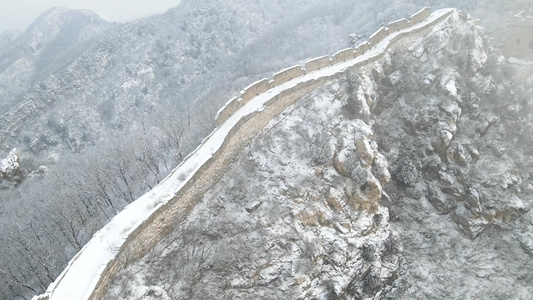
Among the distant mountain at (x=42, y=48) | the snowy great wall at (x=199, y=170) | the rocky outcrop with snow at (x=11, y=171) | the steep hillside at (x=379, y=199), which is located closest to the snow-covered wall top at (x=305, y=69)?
the snowy great wall at (x=199, y=170)

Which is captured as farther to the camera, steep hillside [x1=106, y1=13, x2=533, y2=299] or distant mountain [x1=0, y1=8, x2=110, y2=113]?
distant mountain [x1=0, y1=8, x2=110, y2=113]

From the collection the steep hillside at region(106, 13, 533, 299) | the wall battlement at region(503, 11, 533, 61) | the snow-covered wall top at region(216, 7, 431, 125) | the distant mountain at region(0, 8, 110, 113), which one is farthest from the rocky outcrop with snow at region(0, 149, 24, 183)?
the wall battlement at region(503, 11, 533, 61)

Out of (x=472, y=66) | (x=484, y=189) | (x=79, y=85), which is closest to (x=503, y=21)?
(x=472, y=66)

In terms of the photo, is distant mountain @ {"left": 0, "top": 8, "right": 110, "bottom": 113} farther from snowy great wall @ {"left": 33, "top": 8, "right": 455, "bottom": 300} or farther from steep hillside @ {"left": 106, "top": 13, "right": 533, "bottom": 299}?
steep hillside @ {"left": 106, "top": 13, "right": 533, "bottom": 299}

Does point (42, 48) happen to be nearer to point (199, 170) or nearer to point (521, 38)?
point (199, 170)

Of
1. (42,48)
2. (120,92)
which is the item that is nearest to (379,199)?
(120,92)

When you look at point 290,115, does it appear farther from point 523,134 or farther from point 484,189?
point 523,134
